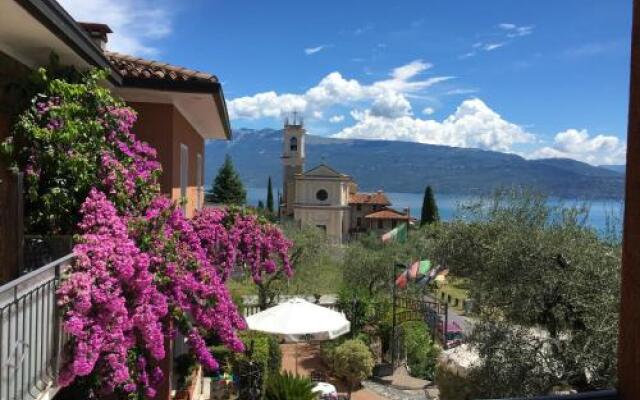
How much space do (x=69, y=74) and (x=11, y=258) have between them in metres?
1.93

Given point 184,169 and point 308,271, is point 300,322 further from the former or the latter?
point 308,271

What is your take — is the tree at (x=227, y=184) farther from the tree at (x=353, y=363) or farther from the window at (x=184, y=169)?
the window at (x=184, y=169)

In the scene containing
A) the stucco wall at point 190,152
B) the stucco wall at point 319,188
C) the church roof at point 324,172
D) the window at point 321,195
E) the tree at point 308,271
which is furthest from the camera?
the window at point 321,195

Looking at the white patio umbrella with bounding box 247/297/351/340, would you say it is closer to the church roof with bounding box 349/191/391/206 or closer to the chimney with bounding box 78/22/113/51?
the chimney with bounding box 78/22/113/51

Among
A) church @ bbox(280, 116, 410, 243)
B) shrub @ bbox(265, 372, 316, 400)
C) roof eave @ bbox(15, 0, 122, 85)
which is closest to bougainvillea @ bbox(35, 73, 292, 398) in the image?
roof eave @ bbox(15, 0, 122, 85)

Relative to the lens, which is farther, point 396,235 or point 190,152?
point 396,235

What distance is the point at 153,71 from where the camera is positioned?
25.7ft

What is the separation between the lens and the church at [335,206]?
68812 millimetres

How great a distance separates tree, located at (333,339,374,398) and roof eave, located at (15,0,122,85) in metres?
12.7

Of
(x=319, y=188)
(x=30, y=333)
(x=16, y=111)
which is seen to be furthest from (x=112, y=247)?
(x=319, y=188)

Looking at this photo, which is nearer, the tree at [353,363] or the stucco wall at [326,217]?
the tree at [353,363]

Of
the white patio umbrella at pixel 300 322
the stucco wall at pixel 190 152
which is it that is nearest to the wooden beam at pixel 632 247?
the stucco wall at pixel 190 152

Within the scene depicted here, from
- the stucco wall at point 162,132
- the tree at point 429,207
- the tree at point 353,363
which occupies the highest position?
the stucco wall at point 162,132

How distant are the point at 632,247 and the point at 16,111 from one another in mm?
5223
